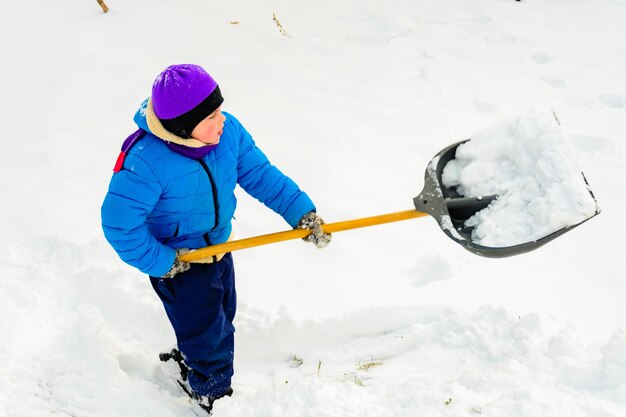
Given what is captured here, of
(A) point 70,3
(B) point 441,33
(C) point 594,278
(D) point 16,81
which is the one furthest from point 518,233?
(A) point 70,3

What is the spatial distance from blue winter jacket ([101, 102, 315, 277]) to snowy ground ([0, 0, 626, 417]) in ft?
2.06

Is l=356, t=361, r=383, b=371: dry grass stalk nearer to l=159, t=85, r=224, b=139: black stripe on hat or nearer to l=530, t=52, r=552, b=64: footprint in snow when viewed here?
l=159, t=85, r=224, b=139: black stripe on hat

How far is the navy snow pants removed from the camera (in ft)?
6.64

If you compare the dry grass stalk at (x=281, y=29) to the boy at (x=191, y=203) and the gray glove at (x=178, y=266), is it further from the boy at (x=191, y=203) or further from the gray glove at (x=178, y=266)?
the gray glove at (x=178, y=266)

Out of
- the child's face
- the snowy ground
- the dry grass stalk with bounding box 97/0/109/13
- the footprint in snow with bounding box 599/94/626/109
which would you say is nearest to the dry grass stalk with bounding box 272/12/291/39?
the snowy ground

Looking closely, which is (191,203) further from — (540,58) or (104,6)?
(104,6)

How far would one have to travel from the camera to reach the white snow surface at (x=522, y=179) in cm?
174

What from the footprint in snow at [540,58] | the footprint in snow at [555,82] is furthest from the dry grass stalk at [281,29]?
the footprint in snow at [555,82]

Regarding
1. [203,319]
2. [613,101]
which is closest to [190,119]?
[203,319]

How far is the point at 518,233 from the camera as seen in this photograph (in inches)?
71.5

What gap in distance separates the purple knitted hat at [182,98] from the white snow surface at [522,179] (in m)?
0.92

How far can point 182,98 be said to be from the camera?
166cm

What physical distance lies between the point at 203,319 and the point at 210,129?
2.44 ft

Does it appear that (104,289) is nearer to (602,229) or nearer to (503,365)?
(503,365)
